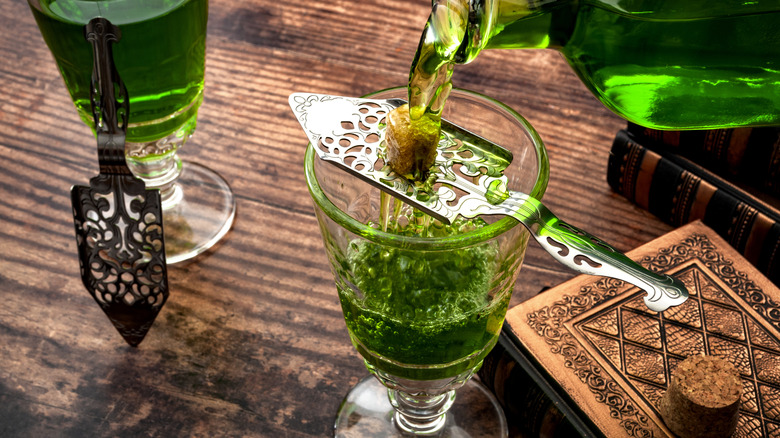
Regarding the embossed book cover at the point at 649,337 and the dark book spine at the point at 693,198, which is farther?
the dark book spine at the point at 693,198

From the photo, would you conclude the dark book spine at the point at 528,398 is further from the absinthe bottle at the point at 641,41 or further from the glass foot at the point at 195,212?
the glass foot at the point at 195,212

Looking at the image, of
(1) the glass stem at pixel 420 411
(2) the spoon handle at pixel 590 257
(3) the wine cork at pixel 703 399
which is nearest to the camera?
(2) the spoon handle at pixel 590 257

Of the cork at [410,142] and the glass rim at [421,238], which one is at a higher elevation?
the cork at [410,142]

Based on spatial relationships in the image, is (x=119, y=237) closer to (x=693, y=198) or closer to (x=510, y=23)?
(x=510, y=23)

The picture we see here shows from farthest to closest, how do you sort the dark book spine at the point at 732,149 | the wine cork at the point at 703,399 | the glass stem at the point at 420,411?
the dark book spine at the point at 732,149 < the glass stem at the point at 420,411 < the wine cork at the point at 703,399

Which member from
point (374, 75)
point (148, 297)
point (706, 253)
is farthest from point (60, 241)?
point (706, 253)

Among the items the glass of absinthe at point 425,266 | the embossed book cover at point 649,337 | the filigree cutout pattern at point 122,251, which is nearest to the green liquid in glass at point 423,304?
the glass of absinthe at point 425,266

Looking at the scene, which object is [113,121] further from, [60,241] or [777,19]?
[777,19]
